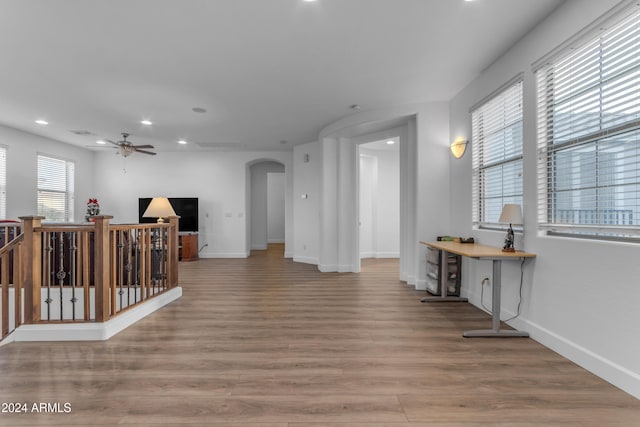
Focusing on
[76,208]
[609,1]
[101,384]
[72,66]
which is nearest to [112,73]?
[72,66]

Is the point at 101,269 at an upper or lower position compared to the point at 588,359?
upper

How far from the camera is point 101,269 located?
10.2 feet

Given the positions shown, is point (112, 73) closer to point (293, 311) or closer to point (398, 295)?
point (293, 311)

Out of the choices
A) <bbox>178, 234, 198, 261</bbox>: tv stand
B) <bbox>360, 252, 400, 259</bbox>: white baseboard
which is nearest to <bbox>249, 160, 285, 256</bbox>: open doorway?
<bbox>178, 234, 198, 261</bbox>: tv stand

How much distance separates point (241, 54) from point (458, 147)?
302cm

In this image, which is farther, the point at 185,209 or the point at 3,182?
the point at 185,209

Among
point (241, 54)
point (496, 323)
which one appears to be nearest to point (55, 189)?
point (241, 54)

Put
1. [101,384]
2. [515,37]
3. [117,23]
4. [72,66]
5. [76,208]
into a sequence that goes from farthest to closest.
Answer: [76,208] < [72,66] < [515,37] < [117,23] < [101,384]

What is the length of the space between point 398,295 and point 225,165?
6.12m

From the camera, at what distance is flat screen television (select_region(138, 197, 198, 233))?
8562 mm

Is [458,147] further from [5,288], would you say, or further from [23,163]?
[23,163]

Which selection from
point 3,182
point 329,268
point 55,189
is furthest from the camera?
point 55,189

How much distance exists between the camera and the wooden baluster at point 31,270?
3.02 meters

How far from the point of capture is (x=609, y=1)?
7.39 feet
